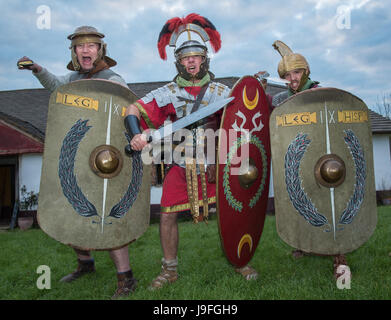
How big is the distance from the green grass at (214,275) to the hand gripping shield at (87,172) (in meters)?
0.54

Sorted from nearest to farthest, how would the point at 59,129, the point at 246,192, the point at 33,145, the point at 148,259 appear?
the point at 59,129 < the point at 246,192 < the point at 148,259 < the point at 33,145

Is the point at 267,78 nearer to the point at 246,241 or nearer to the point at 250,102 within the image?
the point at 250,102

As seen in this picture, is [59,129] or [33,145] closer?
[59,129]

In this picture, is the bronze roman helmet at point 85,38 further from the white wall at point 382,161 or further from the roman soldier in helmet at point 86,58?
the white wall at point 382,161

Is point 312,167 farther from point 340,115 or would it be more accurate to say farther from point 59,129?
point 59,129

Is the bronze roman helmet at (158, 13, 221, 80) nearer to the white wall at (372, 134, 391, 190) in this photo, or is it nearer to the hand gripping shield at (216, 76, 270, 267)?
the hand gripping shield at (216, 76, 270, 267)

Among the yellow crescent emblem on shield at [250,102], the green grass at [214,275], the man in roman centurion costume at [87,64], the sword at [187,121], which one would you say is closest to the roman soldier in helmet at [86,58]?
the man in roman centurion costume at [87,64]

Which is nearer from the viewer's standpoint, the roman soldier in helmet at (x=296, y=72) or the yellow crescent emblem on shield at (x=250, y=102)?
the yellow crescent emblem on shield at (x=250, y=102)

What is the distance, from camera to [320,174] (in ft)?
6.94

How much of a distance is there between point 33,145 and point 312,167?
7.52 metres

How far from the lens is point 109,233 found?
2.03 m

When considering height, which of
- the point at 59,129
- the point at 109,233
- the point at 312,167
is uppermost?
the point at 59,129

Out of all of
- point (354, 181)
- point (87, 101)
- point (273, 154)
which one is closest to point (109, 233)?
point (87, 101)

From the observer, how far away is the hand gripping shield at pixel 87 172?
1940 mm
